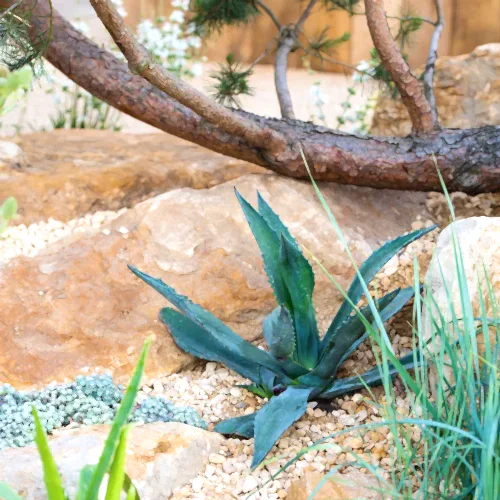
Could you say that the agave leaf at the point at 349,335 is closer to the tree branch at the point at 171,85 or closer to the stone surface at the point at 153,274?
the stone surface at the point at 153,274

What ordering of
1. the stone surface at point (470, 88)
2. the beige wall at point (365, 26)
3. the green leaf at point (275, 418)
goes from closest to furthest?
1. the green leaf at point (275, 418)
2. the stone surface at point (470, 88)
3. the beige wall at point (365, 26)

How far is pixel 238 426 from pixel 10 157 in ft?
4.94

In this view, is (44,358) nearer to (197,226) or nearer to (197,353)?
(197,353)

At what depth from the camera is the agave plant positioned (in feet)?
5.64

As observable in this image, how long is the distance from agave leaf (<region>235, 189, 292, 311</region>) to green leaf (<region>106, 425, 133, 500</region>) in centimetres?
85

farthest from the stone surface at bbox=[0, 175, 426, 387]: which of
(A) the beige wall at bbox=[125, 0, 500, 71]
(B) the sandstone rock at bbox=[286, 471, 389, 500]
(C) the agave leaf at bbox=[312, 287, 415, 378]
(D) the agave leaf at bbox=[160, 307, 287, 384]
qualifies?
(A) the beige wall at bbox=[125, 0, 500, 71]

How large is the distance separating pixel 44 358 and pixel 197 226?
0.61 metres

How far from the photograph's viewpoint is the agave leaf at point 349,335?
174 centimetres

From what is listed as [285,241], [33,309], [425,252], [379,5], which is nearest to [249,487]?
[285,241]

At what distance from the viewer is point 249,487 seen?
1.54m

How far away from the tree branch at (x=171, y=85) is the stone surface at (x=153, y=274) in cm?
22

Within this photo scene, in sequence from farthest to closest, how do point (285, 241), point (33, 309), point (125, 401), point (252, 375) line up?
point (33, 309)
point (252, 375)
point (285, 241)
point (125, 401)

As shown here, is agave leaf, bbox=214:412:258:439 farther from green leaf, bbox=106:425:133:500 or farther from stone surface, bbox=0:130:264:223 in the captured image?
stone surface, bbox=0:130:264:223

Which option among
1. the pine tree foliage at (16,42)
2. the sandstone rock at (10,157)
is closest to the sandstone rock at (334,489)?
the pine tree foliage at (16,42)
